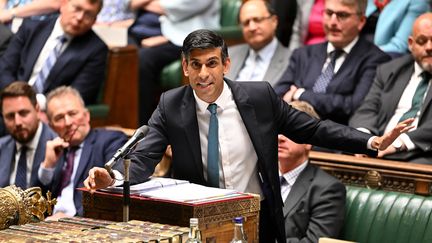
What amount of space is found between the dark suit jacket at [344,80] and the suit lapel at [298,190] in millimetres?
1067

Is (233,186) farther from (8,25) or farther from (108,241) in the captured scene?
(8,25)

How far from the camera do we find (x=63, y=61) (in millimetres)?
6285

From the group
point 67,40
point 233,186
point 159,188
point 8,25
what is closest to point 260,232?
point 233,186

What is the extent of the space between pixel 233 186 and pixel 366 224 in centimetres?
86

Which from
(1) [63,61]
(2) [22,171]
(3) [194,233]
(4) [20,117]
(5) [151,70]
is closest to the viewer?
(3) [194,233]

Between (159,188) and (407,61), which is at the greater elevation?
(407,61)

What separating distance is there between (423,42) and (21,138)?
6.77 feet

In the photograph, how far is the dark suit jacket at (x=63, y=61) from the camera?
6273 mm

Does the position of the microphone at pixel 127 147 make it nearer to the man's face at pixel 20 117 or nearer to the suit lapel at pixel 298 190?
the suit lapel at pixel 298 190

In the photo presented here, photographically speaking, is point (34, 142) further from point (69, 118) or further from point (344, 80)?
point (344, 80)

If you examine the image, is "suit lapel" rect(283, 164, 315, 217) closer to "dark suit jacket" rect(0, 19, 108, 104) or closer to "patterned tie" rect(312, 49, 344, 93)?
"patterned tie" rect(312, 49, 344, 93)

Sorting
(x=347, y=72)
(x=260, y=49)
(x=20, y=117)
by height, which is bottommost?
(x=20, y=117)

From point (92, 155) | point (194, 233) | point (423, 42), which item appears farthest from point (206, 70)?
point (423, 42)

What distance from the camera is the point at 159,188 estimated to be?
12.3ft
